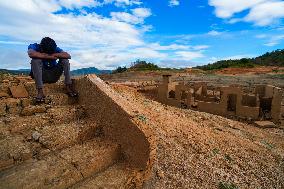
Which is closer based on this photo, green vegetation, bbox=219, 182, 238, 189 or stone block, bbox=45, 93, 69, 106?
green vegetation, bbox=219, 182, 238, 189

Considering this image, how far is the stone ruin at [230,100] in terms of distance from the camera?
8625 mm

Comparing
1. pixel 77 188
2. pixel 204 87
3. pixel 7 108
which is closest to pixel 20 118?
pixel 7 108

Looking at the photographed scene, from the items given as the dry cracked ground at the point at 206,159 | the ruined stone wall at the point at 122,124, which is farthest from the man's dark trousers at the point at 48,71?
the dry cracked ground at the point at 206,159

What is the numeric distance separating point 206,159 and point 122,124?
55.3 inches

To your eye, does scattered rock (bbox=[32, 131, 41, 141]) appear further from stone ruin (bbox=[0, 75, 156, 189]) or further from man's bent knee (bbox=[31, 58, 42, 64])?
man's bent knee (bbox=[31, 58, 42, 64])

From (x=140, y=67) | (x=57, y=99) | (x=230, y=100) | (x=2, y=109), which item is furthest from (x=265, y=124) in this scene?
(x=140, y=67)

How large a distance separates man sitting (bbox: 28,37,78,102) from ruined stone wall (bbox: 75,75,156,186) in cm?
44

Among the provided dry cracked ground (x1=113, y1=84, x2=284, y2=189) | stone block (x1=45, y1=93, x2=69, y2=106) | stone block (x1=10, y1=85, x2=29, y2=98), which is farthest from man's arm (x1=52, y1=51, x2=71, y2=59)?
dry cracked ground (x1=113, y1=84, x2=284, y2=189)

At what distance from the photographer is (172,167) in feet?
13.1

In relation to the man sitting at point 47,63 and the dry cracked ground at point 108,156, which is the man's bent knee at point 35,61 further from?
the dry cracked ground at point 108,156

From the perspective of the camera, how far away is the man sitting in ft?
14.9

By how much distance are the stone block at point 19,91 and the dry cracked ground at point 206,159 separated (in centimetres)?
181

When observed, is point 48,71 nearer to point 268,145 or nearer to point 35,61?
point 35,61

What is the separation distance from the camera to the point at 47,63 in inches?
195
